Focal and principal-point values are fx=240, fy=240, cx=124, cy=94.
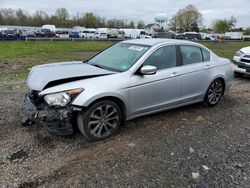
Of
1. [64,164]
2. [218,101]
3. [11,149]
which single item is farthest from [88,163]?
[218,101]

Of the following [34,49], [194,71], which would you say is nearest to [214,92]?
[194,71]

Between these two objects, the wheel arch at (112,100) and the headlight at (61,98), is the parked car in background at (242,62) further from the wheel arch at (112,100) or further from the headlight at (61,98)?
the headlight at (61,98)

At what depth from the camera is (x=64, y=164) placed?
3.25 m

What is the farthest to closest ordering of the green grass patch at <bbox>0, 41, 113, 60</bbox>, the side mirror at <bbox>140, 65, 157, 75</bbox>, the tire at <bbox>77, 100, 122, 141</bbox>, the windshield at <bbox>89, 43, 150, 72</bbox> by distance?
the green grass patch at <bbox>0, 41, 113, 60</bbox> → the windshield at <bbox>89, 43, 150, 72</bbox> → the side mirror at <bbox>140, 65, 157, 75</bbox> → the tire at <bbox>77, 100, 122, 141</bbox>

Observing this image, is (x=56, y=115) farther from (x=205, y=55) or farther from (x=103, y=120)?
(x=205, y=55)

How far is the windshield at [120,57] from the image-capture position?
13.9 feet

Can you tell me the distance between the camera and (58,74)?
3.79 m

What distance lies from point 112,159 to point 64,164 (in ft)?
2.16

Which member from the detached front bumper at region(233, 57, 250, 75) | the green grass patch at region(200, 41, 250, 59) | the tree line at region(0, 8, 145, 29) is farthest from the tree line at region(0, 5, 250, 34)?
the detached front bumper at region(233, 57, 250, 75)

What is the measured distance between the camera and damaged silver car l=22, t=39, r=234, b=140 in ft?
11.5

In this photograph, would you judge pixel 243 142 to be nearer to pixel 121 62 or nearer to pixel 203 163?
pixel 203 163

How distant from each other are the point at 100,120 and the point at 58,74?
0.99 m

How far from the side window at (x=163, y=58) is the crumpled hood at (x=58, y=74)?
32.6 inches

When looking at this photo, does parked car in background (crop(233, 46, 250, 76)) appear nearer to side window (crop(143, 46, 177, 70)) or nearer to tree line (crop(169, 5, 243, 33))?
side window (crop(143, 46, 177, 70))
